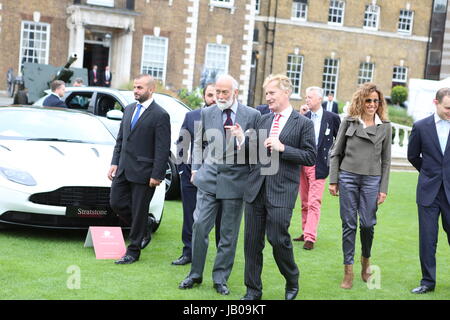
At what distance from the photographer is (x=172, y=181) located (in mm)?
11500

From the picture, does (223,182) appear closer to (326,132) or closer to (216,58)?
(326,132)

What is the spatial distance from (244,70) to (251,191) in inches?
1225

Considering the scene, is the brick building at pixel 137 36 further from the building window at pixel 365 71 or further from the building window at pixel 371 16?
the building window at pixel 371 16

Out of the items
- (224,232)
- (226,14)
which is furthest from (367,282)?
(226,14)

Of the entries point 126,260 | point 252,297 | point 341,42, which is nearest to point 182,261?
point 126,260

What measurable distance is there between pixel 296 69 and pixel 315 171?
3154 centimetres

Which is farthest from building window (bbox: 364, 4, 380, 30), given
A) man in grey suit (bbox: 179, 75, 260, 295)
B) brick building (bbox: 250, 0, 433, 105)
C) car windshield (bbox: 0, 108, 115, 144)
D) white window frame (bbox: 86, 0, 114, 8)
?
man in grey suit (bbox: 179, 75, 260, 295)

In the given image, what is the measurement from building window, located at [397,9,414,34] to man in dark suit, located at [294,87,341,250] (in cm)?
3502

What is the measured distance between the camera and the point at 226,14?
3566 cm

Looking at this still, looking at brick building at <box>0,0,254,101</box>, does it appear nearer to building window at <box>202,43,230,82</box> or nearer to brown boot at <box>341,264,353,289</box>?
building window at <box>202,43,230,82</box>

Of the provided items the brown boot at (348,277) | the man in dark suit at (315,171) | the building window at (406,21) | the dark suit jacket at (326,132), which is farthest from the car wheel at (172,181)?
the building window at (406,21)

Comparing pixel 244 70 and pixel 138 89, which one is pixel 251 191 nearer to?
pixel 138 89

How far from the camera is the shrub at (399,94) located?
3925 cm

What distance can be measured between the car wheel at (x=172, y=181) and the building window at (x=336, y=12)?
99.8ft
